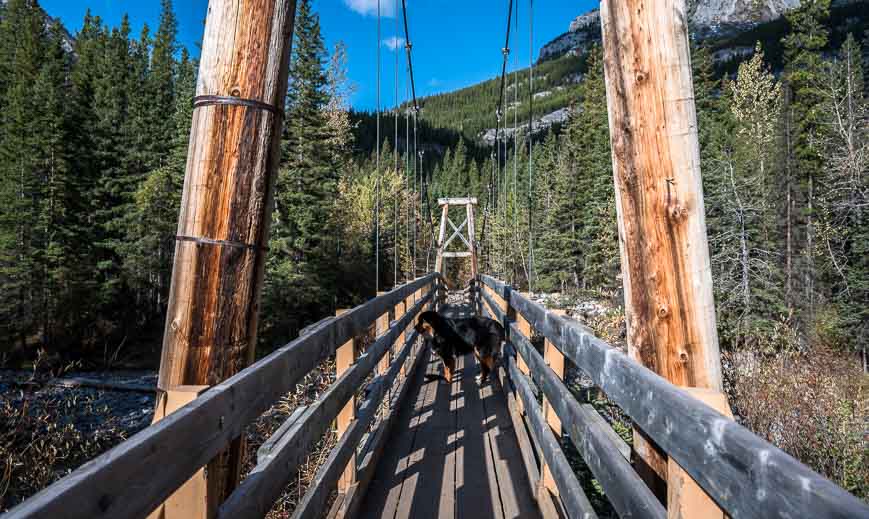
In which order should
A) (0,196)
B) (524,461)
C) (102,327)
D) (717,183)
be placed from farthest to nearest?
(102,327)
(0,196)
(717,183)
(524,461)

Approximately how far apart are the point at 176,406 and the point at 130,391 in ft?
47.2

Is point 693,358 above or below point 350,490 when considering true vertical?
above

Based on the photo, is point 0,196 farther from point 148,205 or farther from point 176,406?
point 176,406

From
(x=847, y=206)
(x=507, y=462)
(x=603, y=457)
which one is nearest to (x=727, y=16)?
(x=847, y=206)

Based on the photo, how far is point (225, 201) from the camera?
4.66 feet

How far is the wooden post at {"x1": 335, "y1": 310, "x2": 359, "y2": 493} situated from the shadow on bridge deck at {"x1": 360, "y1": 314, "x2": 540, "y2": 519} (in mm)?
188

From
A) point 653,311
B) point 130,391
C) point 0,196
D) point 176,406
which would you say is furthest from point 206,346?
point 0,196

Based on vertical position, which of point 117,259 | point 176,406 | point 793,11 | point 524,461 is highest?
point 793,11

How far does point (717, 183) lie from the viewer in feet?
55.9

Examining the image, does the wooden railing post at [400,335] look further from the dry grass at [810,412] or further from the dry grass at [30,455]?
the dry grass at [810,412]

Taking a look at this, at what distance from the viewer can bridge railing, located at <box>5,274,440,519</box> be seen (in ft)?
1.88

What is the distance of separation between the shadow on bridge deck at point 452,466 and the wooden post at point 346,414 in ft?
0.62

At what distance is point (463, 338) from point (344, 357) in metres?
2.60

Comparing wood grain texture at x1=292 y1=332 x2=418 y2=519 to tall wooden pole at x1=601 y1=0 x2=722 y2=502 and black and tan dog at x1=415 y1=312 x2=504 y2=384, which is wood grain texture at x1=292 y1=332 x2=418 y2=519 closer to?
tall wooden pole at x1=601 y1=0 x2=722 y2=502
